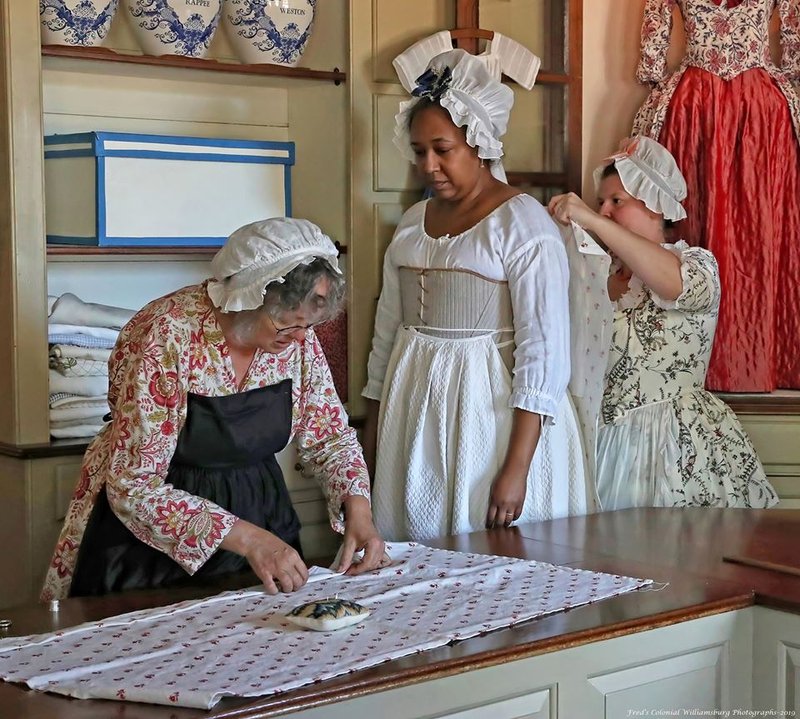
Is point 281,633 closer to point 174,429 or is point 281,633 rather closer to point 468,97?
point 174,429

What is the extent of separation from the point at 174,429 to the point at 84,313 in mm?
961

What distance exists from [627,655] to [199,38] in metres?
1.94

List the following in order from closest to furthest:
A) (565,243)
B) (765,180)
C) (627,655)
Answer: (627,655) < (565,243) < (765,180)

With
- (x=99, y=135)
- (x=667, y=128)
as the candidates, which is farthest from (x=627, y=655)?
(x=667, y=128)

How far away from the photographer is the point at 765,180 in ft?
11.7

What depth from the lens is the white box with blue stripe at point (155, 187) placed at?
10.0ft

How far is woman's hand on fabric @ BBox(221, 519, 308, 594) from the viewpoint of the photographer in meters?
2.17

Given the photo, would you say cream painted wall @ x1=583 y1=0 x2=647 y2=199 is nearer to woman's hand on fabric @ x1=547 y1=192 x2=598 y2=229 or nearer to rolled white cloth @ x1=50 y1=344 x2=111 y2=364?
woman's hand on fabric @ x1=547 y1=192 x2=598 y2=229

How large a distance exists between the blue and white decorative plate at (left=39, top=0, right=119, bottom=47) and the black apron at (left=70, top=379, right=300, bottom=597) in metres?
1.11

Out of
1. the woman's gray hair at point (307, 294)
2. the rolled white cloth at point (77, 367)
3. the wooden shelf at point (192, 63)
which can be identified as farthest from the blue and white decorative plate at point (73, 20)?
the woman's gray hair at point (307, 294)

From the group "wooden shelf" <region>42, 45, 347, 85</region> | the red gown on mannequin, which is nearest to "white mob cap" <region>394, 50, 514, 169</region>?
"wooden shelf" <region>42, 45, 347, 85</region>

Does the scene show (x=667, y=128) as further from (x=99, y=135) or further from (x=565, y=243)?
(x=99, y=135)

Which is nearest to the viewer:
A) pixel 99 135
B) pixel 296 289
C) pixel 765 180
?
pixel 296 289

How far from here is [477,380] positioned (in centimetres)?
302
